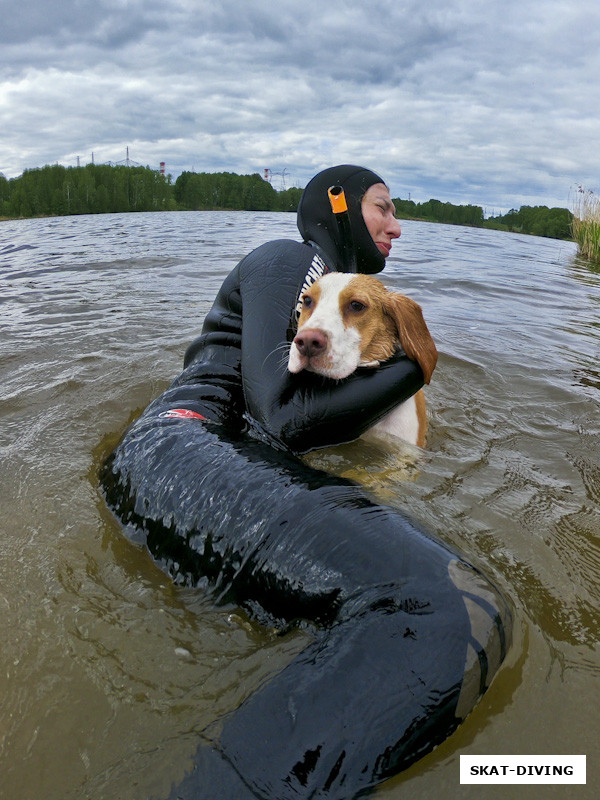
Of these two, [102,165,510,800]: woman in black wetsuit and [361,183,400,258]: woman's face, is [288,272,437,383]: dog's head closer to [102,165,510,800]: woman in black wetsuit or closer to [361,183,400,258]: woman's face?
[102,165,510,800]: woman in black wetsuit

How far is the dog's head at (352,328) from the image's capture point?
3.13 metres

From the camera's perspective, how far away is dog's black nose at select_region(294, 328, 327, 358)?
3.07 m

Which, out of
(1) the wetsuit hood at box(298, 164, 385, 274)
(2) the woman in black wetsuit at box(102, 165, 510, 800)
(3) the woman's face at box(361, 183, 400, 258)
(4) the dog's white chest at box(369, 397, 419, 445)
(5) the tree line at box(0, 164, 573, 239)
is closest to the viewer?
(2) the woman in black wetsuit at box(102, 165, 510, 800)

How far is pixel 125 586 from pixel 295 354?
1.39m

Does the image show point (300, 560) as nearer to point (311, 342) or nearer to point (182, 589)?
point (182, 589)

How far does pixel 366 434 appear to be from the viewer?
379cm

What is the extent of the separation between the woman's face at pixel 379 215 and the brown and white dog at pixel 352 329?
A: 920mm

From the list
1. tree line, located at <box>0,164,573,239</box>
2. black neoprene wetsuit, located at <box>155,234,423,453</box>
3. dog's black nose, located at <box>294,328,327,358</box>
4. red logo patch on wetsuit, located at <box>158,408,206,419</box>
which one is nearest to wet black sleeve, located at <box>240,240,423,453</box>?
black neoprene wetsuit, located at <box>155,234,423,453</box>

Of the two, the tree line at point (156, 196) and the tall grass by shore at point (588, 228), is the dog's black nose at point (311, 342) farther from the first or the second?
the tree line at point (156, 196)

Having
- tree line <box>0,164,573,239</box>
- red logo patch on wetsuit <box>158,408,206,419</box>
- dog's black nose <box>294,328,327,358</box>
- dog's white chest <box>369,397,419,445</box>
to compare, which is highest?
tree line <box>0,164,573,239</box>

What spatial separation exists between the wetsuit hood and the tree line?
6722 centimetres

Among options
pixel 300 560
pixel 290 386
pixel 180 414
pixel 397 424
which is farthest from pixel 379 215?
pixel 300 560

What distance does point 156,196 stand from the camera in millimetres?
103500

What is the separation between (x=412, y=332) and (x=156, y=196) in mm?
109117
